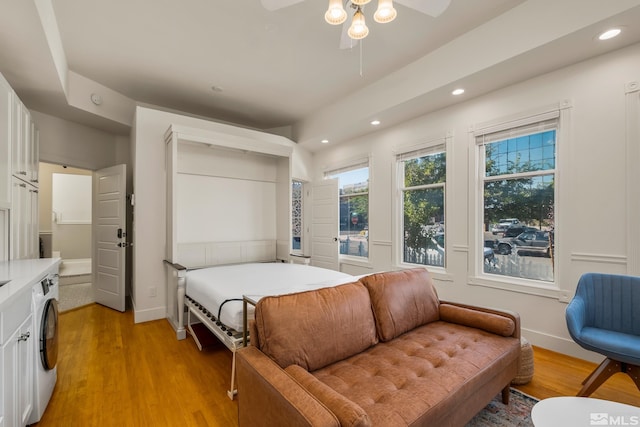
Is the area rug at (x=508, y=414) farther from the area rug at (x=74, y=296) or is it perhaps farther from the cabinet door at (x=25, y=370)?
the area rug at (x=74, y=296)

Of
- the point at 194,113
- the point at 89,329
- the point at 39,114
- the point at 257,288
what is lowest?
the point at 89,329

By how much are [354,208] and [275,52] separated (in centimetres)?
281

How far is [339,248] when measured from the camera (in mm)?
5180

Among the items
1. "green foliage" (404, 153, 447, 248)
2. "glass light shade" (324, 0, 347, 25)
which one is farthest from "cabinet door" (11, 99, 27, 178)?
"green foliage" (404, 153, 447, 248)

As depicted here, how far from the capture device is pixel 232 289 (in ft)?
8.43

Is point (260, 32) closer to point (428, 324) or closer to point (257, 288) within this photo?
point (257, 288)

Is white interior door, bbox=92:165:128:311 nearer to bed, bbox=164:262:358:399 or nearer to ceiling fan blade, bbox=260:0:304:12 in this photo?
bed, bbox=164:262:358:399

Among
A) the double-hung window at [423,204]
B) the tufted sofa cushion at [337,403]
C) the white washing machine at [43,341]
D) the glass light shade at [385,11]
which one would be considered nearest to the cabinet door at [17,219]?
the white washing machine at [43,341]

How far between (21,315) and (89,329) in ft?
7.68

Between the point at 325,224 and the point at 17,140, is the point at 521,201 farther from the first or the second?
the point at 17,140

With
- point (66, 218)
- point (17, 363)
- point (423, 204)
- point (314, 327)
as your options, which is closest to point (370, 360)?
point (314, 327)

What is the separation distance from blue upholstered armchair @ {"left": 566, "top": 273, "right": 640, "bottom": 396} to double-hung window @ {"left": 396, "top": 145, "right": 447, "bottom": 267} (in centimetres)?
160

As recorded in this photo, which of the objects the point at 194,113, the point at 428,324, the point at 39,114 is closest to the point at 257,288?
the point at 428,324

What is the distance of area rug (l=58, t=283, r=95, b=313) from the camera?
427 centimetres
